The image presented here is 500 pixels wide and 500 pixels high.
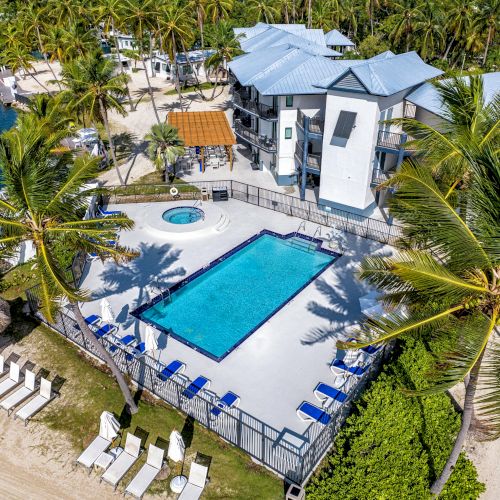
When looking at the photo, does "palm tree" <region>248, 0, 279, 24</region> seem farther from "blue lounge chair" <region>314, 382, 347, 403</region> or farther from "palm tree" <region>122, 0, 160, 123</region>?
"blue lounge chair" <region>314, 382, 347, 403</region>

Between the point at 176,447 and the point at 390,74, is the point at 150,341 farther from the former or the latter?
the point at 390,74

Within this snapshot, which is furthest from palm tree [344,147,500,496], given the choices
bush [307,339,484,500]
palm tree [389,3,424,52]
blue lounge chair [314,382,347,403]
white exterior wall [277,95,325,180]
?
palm tree [389,3,424,52]

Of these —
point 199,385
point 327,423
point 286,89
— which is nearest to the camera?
point 327,423

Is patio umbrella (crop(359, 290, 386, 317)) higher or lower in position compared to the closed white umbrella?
higher

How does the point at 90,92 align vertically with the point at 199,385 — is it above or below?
above

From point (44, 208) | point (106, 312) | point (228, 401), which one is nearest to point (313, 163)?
point (106, 312)

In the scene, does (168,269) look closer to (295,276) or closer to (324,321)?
(295,276)

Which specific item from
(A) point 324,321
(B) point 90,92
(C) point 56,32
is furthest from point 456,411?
(C) point 56,32
